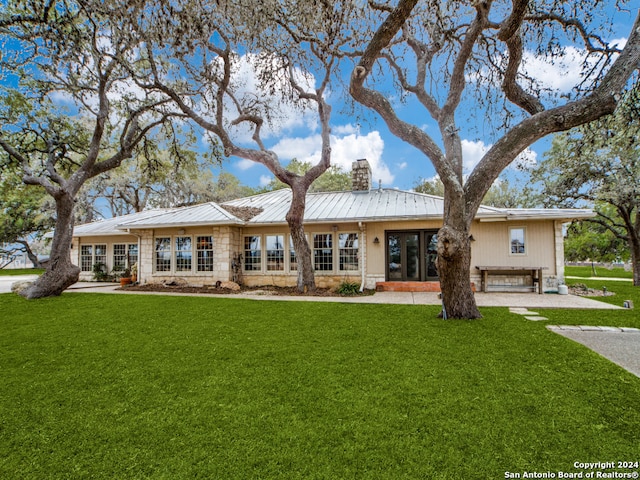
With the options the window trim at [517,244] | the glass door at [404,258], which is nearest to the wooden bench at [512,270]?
the window trim at [517,244]

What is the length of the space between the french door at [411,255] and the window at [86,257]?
47.1 feet

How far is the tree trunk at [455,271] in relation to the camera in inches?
242

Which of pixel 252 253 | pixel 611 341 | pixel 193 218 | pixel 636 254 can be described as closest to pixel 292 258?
pixel 252 253

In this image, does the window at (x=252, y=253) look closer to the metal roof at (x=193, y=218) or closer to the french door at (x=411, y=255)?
the metal roof at (x=193, y=218)

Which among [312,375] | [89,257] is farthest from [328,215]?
[89,257]

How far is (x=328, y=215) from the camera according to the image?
12.1 metres

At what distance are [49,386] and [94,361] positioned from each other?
808mm

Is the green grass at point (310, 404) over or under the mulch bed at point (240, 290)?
under

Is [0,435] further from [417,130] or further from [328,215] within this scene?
[328,215]

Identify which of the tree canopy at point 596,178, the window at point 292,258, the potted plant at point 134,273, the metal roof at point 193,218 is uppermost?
the tree canopy at point 596,178

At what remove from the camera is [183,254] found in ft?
43.9

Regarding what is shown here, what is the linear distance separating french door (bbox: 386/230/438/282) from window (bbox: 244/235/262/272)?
16.3 feet

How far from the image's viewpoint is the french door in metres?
11.6

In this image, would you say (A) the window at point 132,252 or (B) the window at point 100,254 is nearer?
(A) the window at point 132,252
